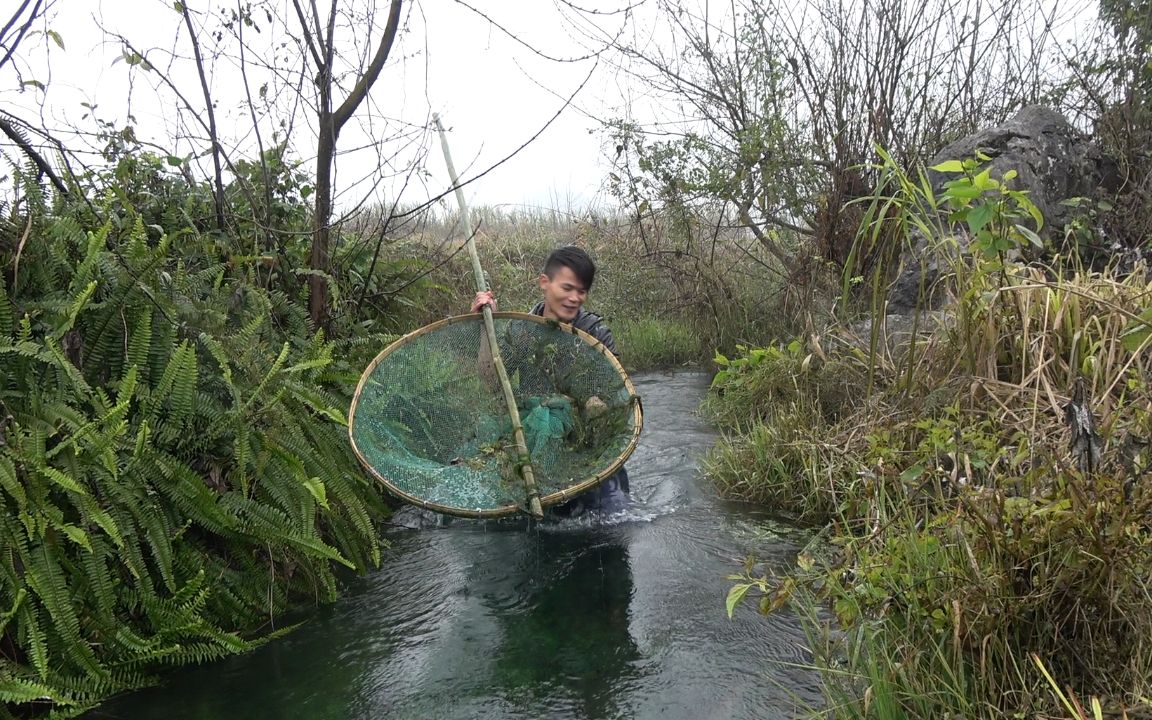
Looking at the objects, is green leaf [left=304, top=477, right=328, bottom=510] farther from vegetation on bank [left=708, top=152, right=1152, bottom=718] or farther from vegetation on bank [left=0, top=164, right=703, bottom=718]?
vegetation on bank [left=708, top=152, right=1152, bottom=718]

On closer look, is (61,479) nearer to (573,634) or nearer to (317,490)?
(317,490)

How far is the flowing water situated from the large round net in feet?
1.44

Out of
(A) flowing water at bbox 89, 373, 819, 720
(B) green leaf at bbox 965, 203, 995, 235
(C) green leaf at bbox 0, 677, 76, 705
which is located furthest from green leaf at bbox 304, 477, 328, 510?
(B) green leaf at bbox 965, 203, 995, 235

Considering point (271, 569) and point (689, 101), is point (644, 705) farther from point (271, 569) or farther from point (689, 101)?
point (689, 101)

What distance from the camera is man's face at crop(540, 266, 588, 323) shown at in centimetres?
419

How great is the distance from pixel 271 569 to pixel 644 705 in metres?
1.46

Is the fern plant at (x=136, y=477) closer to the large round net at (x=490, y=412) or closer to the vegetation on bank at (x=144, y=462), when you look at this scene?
the vegetation on bank at (x=144, y=462)

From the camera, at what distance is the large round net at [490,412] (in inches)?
127

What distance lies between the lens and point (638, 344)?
7707 millimetres

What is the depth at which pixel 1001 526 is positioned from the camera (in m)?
1.88

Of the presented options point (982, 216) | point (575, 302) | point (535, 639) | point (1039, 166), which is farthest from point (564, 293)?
point (1039, 166)

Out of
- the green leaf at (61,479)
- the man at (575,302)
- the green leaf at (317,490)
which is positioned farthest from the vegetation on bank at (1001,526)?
the green leaf at (61,479)

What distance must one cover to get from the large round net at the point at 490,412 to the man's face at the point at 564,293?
35 cm

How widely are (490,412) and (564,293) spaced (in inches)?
31.0
